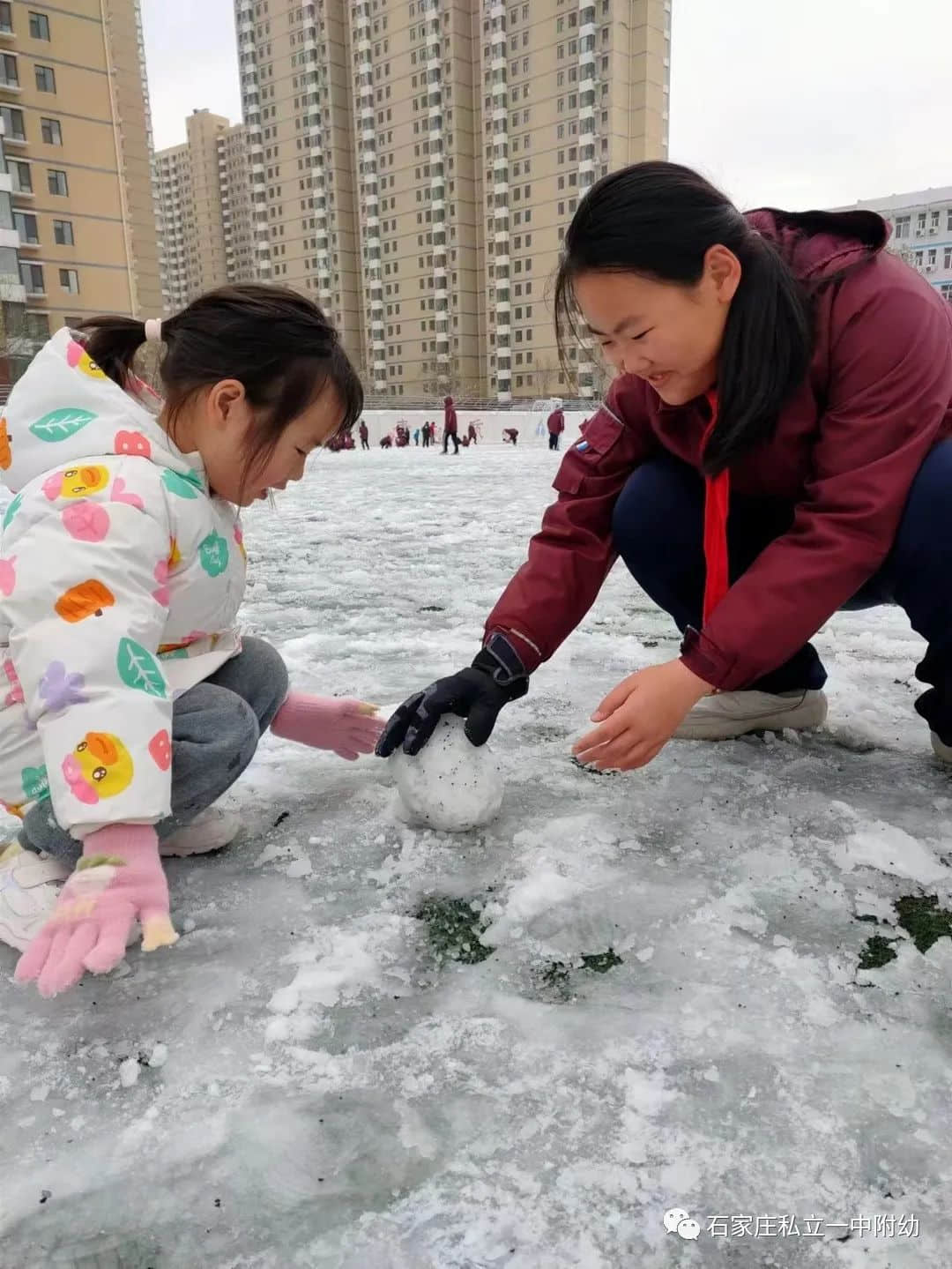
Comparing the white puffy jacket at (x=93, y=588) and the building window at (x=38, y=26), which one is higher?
the building window at (x=38, y=26)

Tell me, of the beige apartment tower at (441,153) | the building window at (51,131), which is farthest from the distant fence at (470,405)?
the building window at (51,131)

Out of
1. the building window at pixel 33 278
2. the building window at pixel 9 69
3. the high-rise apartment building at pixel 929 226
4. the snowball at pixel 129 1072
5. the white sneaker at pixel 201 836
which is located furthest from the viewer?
the high-rise apartment building at pixel 929 226

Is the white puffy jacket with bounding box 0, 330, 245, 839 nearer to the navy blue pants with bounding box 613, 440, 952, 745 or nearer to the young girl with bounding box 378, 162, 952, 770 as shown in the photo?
the young girl with bounding box 378, 162, 952, 770

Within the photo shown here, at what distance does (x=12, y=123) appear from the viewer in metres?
30.0

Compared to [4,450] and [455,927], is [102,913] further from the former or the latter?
[4,450]

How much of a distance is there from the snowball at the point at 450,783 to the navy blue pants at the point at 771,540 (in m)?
0.50

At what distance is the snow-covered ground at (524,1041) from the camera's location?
73 centimetres

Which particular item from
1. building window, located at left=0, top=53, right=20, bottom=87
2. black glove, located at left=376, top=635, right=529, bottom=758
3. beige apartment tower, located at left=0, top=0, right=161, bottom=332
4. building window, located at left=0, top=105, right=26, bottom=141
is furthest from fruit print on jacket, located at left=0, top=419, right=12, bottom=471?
building window, located at left=0, top=53, right=20, bottom=87

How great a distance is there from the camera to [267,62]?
5659cm

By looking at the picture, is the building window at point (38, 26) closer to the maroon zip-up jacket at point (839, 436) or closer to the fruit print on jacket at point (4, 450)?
the fruit print on jacket at point (4, 450)

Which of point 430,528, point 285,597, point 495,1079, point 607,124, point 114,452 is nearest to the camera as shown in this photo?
point 495,1079

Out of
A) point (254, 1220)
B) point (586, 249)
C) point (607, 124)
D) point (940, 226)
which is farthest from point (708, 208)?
point (940, 226)

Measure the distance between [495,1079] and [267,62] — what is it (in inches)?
2695

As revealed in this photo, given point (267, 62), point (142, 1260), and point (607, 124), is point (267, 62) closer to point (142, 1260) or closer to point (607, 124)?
point (607, 124)
